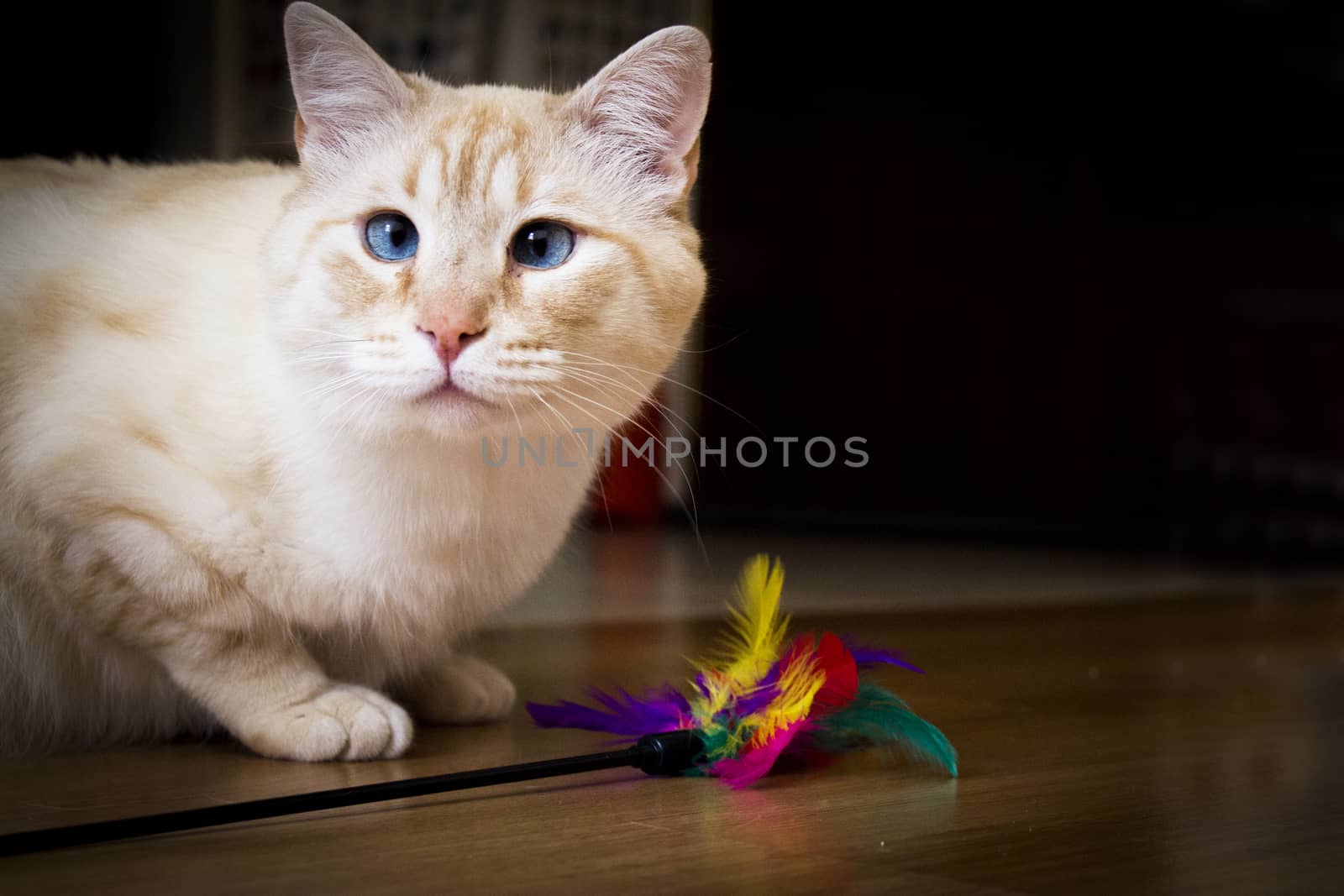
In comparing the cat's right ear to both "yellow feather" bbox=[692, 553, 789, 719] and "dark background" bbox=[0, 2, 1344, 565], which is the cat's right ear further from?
"dark background" bbox=[0, 2, 1344, 565]

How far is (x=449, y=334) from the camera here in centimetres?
98

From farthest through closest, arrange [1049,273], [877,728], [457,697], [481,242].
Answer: [1049,273], [457,697], [877,728], [481,242]

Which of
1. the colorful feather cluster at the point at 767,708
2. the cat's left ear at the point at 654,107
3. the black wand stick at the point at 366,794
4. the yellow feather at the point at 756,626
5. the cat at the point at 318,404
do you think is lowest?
the black wand stick at the point at 366,794

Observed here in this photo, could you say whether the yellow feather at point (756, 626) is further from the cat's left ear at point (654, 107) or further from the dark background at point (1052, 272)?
the dark background at point (1052, 272)

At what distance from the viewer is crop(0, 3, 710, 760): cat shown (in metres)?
1.07

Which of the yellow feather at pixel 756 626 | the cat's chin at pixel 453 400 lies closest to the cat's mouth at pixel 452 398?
the cat's chin at pixel 453 400

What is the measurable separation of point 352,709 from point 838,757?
1.43ft

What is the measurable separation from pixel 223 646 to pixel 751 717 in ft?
1.49

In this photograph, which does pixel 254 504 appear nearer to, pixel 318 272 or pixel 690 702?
pixel 318 272

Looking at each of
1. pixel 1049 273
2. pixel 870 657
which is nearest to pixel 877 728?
pixel 870 657

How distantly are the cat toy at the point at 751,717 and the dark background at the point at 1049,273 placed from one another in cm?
214

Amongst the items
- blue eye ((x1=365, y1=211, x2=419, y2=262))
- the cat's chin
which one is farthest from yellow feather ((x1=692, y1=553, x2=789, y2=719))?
blue eye ((x1=365, y1=211, x2=419, y2=262))

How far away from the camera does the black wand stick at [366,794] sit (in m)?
0.85

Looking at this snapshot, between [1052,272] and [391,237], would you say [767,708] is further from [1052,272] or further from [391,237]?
[1052,272]
